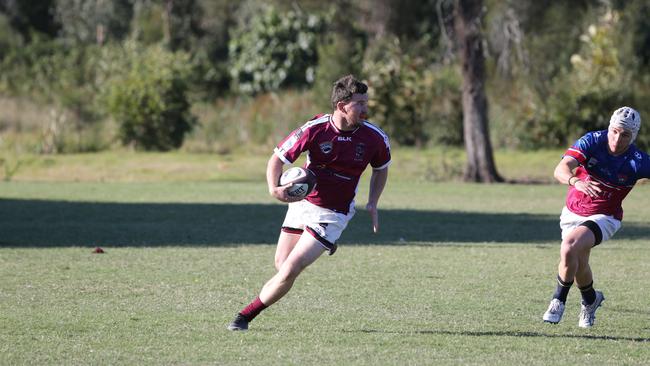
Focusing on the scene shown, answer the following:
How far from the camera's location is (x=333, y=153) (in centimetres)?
906

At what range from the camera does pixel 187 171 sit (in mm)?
33156

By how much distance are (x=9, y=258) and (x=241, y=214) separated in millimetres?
7212

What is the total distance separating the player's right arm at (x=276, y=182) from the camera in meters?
8.61

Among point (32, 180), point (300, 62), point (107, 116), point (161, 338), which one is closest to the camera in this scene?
point (161, 338)

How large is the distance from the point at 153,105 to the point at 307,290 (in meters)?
25.4

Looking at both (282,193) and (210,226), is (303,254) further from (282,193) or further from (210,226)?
(210,226)

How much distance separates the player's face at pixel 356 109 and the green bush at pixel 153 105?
91.5 ft

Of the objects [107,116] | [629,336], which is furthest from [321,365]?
[107,116]

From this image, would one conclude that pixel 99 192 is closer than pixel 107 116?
Yes

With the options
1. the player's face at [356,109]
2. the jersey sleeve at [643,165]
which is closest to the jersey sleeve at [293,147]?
the player's face at [356,109]

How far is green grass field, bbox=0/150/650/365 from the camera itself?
8430 mm

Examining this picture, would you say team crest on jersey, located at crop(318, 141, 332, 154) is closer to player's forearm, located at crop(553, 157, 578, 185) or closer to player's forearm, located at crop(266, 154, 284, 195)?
player's forearm, located at crop(266, 154, 284, 195)

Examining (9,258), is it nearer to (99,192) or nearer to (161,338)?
(161,338)

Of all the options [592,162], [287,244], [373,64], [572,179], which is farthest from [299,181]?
[373,64]
